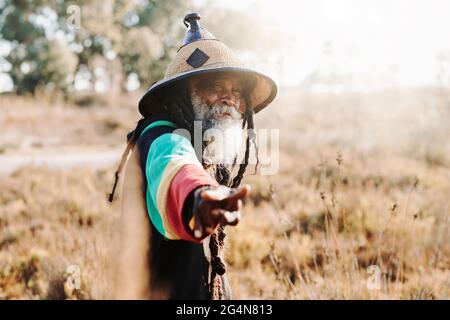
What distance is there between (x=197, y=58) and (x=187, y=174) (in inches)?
29.1

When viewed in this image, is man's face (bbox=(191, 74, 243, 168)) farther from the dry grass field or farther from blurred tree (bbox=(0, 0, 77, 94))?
blurred tree (bbox=(0, 0, 77, 94))

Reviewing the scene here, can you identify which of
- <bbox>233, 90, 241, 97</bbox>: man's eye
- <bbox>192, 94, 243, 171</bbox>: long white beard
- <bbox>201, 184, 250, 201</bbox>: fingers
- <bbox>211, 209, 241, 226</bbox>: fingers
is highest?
<bbox>233, 90, 241, 97</bbox>: man's eye

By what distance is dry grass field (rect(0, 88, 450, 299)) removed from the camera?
3.61 metres

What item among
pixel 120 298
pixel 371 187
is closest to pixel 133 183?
pixel 120 298

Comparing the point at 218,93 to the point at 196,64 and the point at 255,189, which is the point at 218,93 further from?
the point at 255,189

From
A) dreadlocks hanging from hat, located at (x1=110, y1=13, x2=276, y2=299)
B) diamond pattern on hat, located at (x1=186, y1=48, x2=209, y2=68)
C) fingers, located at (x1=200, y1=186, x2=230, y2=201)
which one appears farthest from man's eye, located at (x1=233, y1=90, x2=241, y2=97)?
fingers, located at (x1=200, y1=186, x2=230, y2=201)

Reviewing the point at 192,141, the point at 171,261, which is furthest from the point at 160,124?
the point at 171,261

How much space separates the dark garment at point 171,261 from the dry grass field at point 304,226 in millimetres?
302

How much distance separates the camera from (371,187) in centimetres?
655

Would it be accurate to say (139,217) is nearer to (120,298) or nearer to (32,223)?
(120,298)

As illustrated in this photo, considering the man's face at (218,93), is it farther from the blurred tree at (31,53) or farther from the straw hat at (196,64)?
the blurred tree at (31,53)

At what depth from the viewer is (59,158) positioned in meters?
10.4

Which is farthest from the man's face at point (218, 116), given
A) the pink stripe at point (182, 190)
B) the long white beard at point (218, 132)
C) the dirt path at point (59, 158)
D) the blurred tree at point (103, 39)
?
the blurred tree at point (103, 39)
